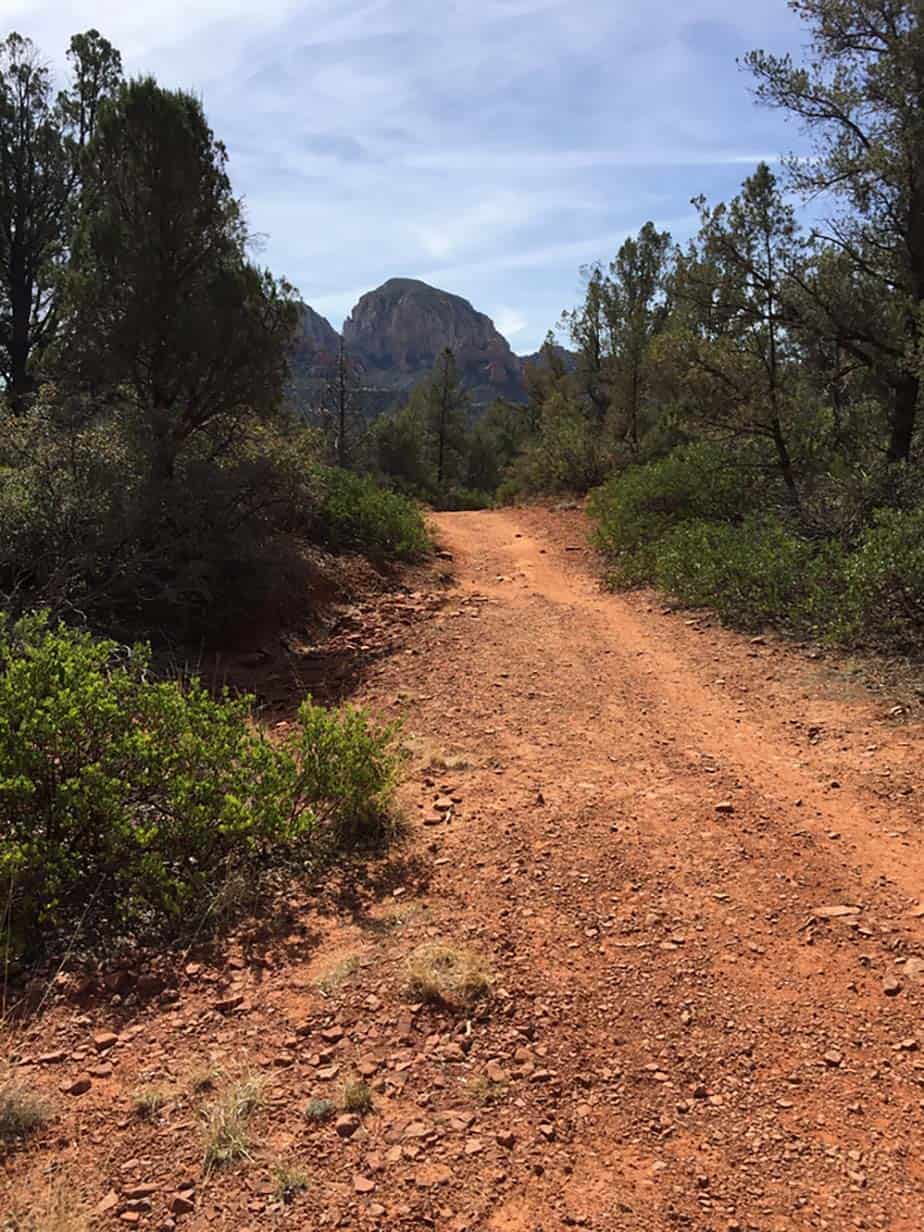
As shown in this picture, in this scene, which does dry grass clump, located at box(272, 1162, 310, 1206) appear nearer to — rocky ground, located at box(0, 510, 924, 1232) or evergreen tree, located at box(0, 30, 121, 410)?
rocky ground, located at box(0, 510, 924, 1232)

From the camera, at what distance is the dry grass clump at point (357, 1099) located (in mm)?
2504

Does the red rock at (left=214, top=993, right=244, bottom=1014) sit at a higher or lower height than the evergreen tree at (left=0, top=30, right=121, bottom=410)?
lower

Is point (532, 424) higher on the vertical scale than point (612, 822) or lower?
higher

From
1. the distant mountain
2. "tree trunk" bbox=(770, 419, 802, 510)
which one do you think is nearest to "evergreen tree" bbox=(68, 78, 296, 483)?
"tree trunk" bbox=(770, 419, 802, 510)

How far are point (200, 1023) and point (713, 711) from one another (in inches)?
169

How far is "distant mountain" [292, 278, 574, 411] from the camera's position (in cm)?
13738

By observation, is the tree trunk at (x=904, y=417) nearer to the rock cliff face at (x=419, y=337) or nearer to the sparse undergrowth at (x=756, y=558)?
the sparse undergrowth at (x=756, y=558)

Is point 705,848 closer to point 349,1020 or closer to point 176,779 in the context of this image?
point 349,1020

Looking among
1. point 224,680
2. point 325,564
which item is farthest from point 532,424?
point 224,680

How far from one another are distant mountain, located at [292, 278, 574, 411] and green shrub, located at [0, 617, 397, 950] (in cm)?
13198

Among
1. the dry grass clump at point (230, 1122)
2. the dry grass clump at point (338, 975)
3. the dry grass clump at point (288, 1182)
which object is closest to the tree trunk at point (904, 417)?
the dry grass clump at point (338, 975)

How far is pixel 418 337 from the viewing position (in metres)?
148

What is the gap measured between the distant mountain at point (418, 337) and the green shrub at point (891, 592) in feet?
422

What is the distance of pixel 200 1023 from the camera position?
2.93 m
